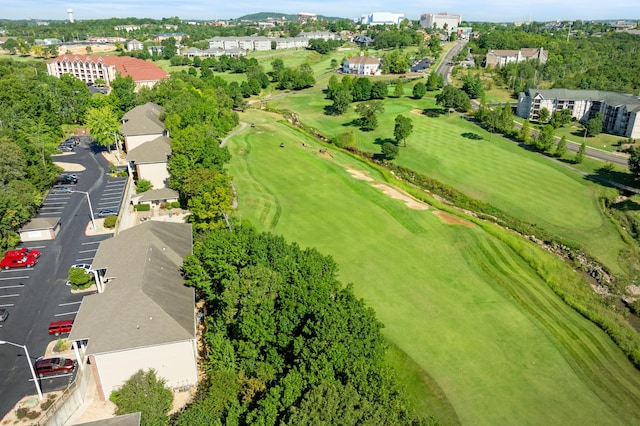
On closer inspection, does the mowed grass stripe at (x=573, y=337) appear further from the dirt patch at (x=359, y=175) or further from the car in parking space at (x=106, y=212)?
the car in parking space at (x=106, y=212)

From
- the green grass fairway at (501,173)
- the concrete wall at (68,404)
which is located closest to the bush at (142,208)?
the concrete wall at (68,404)

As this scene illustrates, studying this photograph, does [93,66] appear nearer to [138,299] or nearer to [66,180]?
[66,180]

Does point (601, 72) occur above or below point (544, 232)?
above

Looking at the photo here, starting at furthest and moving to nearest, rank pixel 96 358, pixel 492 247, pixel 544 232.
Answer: pixel 544 232 → pixel 492 247 → pixel 96 358

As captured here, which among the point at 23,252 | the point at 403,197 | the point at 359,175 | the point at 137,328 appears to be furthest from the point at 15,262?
the point at 403,197

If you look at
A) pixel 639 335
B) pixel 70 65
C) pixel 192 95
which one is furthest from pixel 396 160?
pixel 70 65

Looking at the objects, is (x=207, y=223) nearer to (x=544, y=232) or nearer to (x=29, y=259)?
(x=29, y=259)
